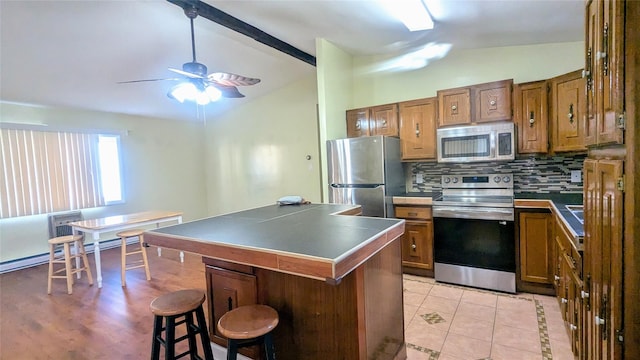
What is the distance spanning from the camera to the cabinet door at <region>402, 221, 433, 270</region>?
3352mm

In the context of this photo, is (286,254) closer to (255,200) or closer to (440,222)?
(440,222)

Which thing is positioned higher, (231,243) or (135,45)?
(135,45)

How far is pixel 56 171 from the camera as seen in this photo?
466cm

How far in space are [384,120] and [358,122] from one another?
385 mm

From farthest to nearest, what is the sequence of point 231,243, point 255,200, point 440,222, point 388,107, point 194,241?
1. point 255,200
2. point 388,107
3. point 440,222
4. point 194,241
5. point 231,243

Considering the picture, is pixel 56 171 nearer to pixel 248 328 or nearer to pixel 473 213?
pixel 248 328

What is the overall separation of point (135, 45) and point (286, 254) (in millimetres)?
3486

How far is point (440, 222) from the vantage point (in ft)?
10.6

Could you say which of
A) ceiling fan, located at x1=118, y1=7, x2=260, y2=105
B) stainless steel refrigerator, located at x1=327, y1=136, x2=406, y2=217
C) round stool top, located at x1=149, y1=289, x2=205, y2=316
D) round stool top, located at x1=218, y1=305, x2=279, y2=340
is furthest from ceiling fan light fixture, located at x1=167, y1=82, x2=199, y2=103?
round stool top, located at x1=218, y1=305, x2=279, y2=340

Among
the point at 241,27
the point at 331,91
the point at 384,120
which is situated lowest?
the point at 384,120

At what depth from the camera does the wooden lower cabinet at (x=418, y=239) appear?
132 inches

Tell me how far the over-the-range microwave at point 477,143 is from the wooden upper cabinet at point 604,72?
5.85 feet

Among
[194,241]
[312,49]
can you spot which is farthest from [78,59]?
[194,241]

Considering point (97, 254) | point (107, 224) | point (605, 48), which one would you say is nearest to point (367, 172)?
point (605, 48)
